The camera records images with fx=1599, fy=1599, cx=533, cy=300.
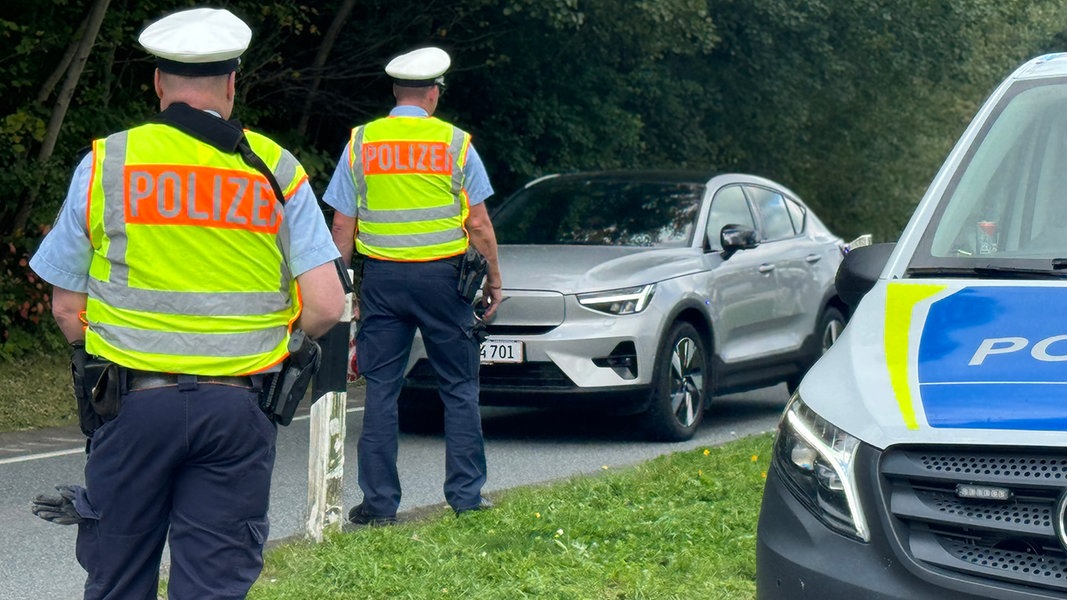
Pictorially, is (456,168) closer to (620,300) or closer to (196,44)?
(620,300)

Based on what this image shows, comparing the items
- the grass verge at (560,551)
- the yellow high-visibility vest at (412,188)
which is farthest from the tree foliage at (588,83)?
the grass verge at (560,551)

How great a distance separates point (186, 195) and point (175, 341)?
34 centimetres

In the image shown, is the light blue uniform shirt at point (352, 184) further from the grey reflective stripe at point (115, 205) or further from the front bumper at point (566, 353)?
the grey reflective stripe at point (115, 205)

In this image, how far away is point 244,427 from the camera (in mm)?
3727

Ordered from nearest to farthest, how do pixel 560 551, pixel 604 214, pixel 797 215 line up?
1. pixel 560 551
2. pixel 604 214
3. pixel 797 215

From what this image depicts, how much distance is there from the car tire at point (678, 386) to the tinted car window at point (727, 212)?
0.79 metres

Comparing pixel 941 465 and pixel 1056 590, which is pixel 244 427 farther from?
pixel 1056 590

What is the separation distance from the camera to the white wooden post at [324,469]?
21.1 feet

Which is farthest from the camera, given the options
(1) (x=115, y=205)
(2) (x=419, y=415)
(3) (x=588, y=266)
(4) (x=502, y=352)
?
(2) (x=419, y=415)

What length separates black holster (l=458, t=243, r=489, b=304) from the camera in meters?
6.85

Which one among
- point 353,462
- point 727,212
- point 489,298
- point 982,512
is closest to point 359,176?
point 489,298

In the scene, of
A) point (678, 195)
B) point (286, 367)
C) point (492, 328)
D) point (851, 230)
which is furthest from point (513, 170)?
point (286, 367)

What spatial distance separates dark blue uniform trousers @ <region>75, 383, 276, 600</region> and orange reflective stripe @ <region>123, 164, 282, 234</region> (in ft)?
1.28

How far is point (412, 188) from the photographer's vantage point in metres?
6.88
